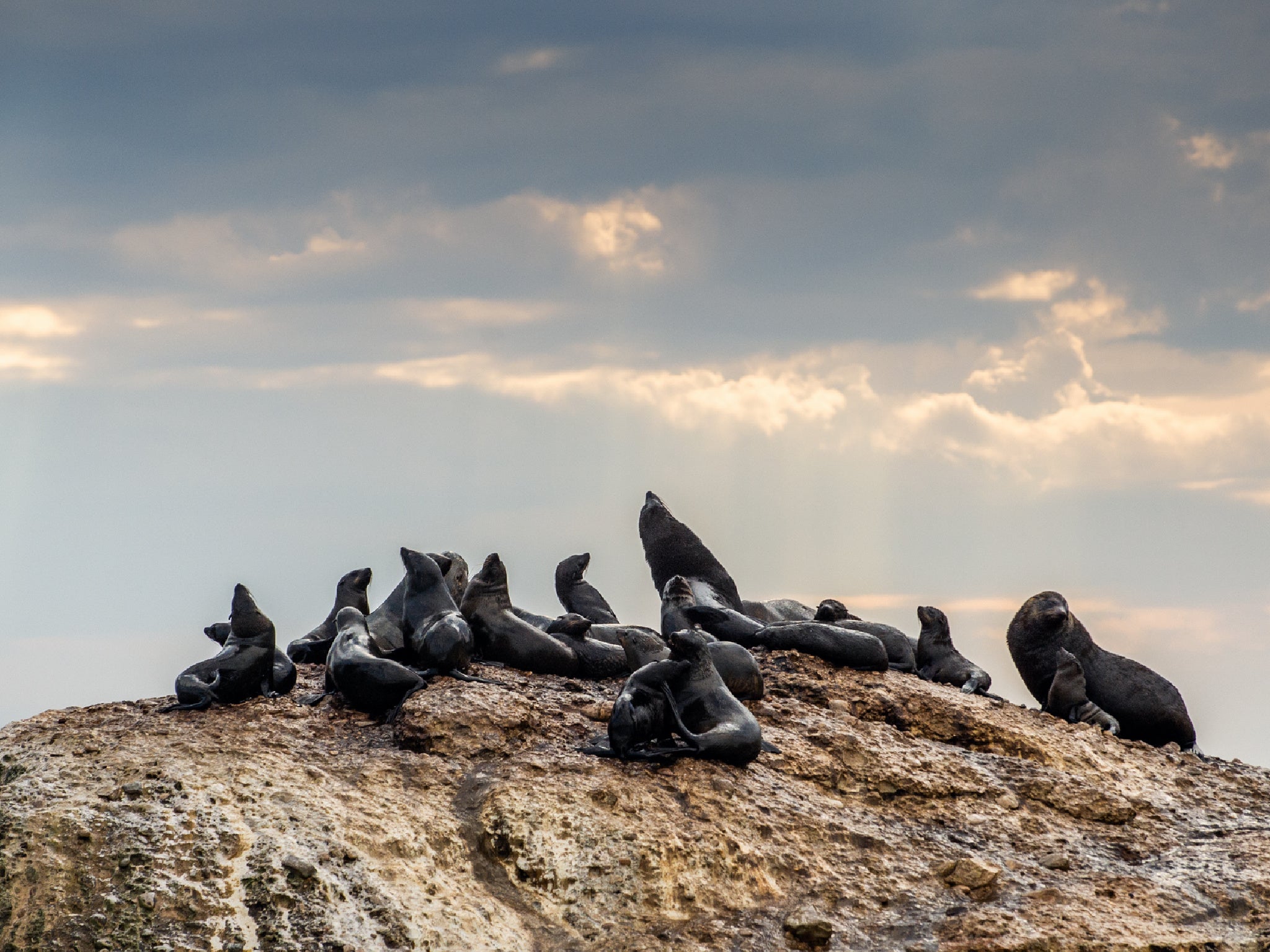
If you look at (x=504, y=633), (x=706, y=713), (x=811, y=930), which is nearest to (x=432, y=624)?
(x=504, y=633)

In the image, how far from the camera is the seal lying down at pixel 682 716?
8508mm

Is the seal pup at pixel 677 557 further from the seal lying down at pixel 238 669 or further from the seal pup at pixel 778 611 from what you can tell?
the seal lying down at pixel 238 669

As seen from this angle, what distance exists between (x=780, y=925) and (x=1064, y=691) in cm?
645

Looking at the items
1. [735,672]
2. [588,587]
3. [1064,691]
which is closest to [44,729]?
[735,672]

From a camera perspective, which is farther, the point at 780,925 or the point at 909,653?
the point at 909,653

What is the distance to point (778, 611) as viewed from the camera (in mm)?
14703

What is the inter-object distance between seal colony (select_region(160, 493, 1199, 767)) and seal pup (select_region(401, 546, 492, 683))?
0.02m

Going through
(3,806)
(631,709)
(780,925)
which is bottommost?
(780,925)

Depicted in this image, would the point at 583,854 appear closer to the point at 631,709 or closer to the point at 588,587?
the point at 631,709

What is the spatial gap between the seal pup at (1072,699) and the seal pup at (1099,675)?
198 millimetres

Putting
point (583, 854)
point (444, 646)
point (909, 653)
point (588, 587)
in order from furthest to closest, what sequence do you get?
point (588, 587) < point (909, 653) < point (444, 646) < point (583, 854)

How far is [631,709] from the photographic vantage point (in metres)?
8.51

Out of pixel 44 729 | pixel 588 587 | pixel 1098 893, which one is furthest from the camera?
pixel 588 587

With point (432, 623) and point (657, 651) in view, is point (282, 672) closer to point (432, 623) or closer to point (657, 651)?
point (432, 623)
